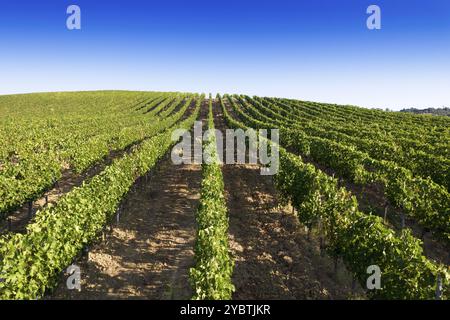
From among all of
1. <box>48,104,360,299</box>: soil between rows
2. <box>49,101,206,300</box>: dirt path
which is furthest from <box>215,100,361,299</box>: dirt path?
<box>49,101,206,300</box>: dirt path

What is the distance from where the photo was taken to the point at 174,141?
34.9 meters

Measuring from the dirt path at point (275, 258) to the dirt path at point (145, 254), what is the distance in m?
2.10

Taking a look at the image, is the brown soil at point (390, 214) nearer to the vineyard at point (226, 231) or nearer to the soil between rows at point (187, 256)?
the vineyard at point (226, 231)

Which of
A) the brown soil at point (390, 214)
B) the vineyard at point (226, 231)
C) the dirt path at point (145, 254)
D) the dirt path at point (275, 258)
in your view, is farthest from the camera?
the brown soil at point (390, 214)

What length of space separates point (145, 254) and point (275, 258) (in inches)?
212

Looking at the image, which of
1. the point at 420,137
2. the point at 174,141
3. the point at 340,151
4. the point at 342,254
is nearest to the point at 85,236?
the point at 342,254

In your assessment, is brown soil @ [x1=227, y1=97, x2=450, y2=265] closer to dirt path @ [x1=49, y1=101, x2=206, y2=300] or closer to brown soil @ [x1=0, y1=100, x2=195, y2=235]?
dirt path @ [x1=49, y1=101, x2=206, y2=300]

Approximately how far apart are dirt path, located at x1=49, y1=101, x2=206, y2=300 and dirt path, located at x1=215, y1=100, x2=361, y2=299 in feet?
6.90

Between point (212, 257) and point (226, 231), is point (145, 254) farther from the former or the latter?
point (212, 257)

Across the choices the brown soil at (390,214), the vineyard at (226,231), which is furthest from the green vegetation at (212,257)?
the brown soil at (390,214)

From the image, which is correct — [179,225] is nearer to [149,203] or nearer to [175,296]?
[149,203]

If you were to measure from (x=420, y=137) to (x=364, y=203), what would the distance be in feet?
59.8

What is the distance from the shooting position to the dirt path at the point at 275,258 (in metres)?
11.6

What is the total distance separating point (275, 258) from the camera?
44.5ft
